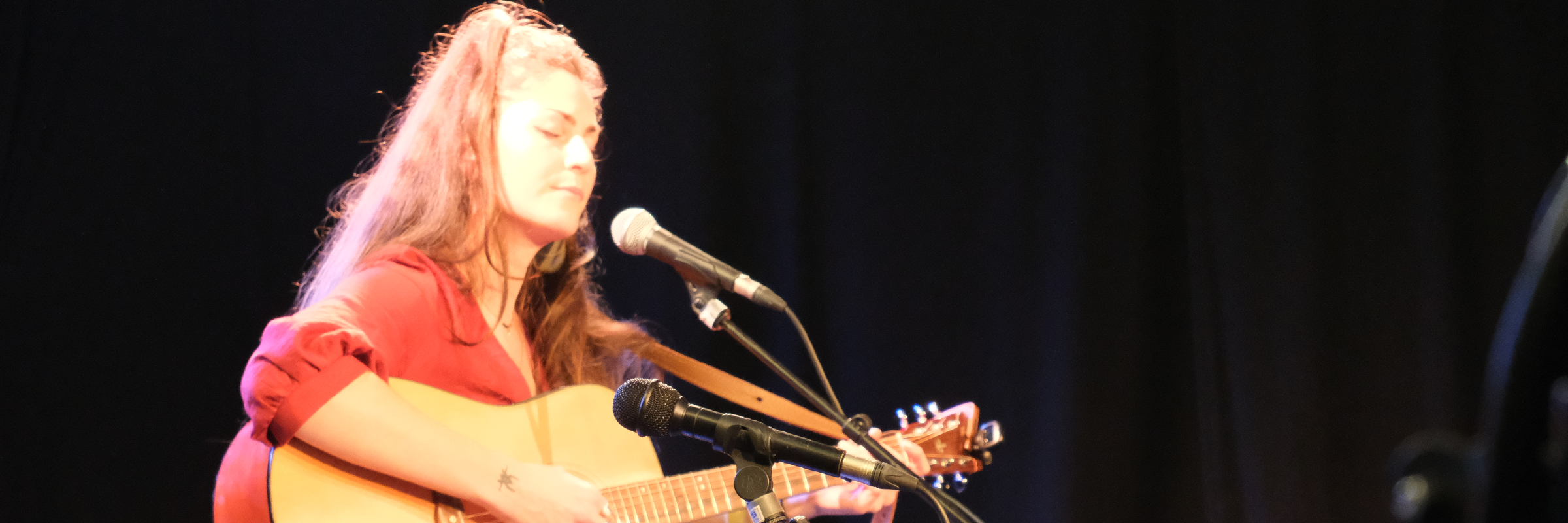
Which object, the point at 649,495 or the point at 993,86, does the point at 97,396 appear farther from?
the point at 993,86

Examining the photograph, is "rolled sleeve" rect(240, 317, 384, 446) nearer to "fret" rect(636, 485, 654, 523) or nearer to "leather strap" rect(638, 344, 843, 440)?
"fret" rect(636, 485, 654, 523)

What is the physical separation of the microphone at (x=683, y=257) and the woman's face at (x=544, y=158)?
0.28 meters

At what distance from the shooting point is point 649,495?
191 cm

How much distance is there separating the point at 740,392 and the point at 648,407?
1.14 meters

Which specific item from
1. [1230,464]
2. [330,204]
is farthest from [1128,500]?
[330,204]

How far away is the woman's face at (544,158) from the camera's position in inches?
82.3

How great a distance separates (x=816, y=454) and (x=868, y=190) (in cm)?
180

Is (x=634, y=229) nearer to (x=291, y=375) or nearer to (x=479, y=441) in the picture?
(x=479, y=441)

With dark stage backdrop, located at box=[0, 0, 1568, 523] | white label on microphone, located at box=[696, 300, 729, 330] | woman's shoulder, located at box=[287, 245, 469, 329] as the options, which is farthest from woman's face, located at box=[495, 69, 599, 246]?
dark stage backdrop, located at box=[0, 0, 1568, 523]

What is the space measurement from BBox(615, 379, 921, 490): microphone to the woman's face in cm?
94

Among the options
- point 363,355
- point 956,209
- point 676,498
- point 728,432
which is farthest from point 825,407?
point 956,209

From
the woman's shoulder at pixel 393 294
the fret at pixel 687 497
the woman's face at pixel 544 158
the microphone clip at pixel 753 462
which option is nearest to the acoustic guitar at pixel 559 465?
the fret at pixel 687 497

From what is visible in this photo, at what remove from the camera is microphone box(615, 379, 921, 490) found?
48.7 inches

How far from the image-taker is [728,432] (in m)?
1.23
